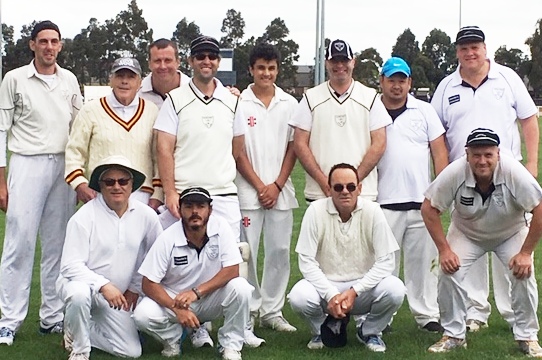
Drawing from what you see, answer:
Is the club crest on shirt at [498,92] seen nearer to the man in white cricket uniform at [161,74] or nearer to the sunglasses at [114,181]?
the man in white cricket uniform at [161,74]

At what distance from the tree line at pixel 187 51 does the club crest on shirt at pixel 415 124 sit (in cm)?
4679

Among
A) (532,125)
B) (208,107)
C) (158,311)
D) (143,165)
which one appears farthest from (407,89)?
(158,311)

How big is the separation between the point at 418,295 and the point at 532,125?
1856 mm

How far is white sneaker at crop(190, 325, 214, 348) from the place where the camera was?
24.6 ft

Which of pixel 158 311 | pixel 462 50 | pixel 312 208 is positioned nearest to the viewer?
pixel 158 311

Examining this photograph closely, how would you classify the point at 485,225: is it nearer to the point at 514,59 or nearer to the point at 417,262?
the point at 417,262

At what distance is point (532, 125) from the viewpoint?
8.13 meters

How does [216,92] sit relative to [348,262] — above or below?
above

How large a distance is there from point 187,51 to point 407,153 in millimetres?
66593

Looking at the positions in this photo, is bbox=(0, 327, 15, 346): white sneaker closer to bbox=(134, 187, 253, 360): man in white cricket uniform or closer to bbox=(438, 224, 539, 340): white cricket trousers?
bbox=(134, 187, 253, 360): man in white cricket uniform

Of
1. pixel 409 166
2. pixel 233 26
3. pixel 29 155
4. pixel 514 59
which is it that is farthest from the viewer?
pixel 514 59

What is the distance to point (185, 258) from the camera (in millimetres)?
7105

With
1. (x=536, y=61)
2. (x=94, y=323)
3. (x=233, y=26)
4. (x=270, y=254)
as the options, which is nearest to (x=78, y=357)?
(x=94, y=323)

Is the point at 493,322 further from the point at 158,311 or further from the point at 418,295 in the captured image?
the point at 158,311
